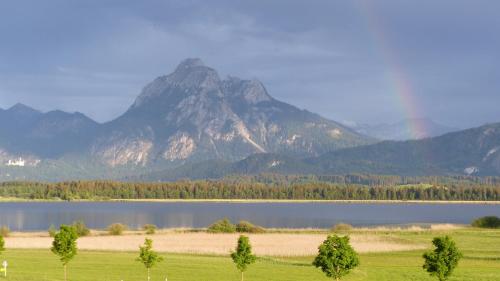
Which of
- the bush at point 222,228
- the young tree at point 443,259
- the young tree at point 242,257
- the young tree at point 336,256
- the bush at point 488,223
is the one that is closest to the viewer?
the young tree at point 336,256

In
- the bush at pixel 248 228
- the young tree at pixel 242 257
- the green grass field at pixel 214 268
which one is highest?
the bush at pixel 248 228

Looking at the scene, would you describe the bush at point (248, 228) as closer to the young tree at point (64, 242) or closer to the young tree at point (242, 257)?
the young tree at point (242, 257)

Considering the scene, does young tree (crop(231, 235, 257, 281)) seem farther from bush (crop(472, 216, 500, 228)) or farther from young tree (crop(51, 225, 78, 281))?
bush (crop(472, 216, 500, 228))

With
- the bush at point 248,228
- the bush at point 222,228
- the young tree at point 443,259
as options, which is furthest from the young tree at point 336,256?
the bush at point 248,228

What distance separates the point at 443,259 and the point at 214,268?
868 inches

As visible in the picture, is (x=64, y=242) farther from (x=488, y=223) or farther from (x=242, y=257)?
(x=488, y=223)

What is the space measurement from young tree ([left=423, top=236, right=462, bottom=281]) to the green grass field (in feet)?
31.4

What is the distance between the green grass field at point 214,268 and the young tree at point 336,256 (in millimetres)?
9015

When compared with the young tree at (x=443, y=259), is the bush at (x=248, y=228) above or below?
above

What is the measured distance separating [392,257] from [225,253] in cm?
1874

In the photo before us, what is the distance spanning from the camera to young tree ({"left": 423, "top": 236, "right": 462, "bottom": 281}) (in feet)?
150

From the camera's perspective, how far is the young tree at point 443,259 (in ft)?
150

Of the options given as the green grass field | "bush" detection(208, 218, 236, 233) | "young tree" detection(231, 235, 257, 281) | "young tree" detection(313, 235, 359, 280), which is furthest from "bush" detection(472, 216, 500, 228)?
"young tree" detection(313, 235, 359, 280)

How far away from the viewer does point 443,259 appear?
150 ft
